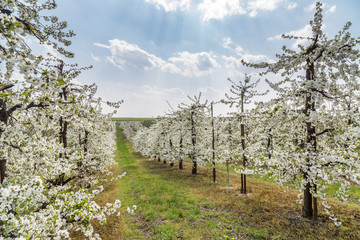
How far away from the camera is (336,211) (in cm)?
1041

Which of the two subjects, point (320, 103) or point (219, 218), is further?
point (219, 218)

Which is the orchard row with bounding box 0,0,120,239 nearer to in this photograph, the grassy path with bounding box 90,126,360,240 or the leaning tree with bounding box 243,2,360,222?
the grassy path with bounding box 90,126,360,240

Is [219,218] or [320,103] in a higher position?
[320,103]

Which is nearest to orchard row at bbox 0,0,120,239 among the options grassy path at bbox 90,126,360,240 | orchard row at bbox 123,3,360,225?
grassy path at bbox 90,126,360,240

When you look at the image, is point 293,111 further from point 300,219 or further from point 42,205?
point 42,205

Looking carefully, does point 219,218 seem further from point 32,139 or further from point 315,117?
point 32,139

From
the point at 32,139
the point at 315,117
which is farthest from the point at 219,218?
the point at 32,139

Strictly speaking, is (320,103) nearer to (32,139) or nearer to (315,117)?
(315,117)

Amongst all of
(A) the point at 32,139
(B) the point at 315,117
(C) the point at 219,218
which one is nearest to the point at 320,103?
(B) the point at 315,117

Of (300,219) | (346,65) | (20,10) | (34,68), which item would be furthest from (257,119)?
(20,10)

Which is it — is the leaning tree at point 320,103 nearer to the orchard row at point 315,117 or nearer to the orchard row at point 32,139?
the orchard row at point 315,117

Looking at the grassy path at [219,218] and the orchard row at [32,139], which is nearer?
the orchard row at [32,139]

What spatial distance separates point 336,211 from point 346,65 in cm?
947

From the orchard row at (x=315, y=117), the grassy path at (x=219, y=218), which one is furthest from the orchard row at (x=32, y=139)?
the orchard row at (x=315, y=117)
